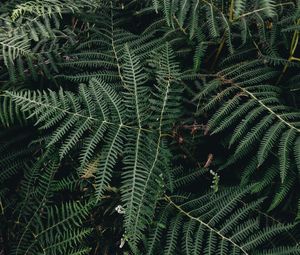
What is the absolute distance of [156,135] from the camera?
2000 millimetres

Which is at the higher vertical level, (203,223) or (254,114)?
(254,114)

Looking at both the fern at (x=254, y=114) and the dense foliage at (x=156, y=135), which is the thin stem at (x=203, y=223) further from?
the fern at (x=254, y=114)

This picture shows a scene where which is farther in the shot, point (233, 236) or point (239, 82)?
point (239, 82)

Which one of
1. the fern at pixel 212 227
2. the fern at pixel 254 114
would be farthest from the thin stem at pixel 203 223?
the fern at pixel 254 114

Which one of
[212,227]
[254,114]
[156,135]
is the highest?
[254,114]

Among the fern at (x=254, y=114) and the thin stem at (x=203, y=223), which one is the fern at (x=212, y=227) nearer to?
the thin stem at (x=203, y=223)

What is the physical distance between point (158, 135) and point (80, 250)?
0.60 m

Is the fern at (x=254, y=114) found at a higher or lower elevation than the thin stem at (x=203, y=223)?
higher

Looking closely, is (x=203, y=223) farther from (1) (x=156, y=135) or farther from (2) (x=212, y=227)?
(1) (x=156, y=135)

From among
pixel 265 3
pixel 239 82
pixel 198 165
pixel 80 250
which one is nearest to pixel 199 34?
pixel 239 82

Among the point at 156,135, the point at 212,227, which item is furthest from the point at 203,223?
the point at 156,135

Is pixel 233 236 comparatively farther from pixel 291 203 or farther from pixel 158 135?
pixel 158 135

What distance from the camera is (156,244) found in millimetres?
1967

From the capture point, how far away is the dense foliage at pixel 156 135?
1929mm
